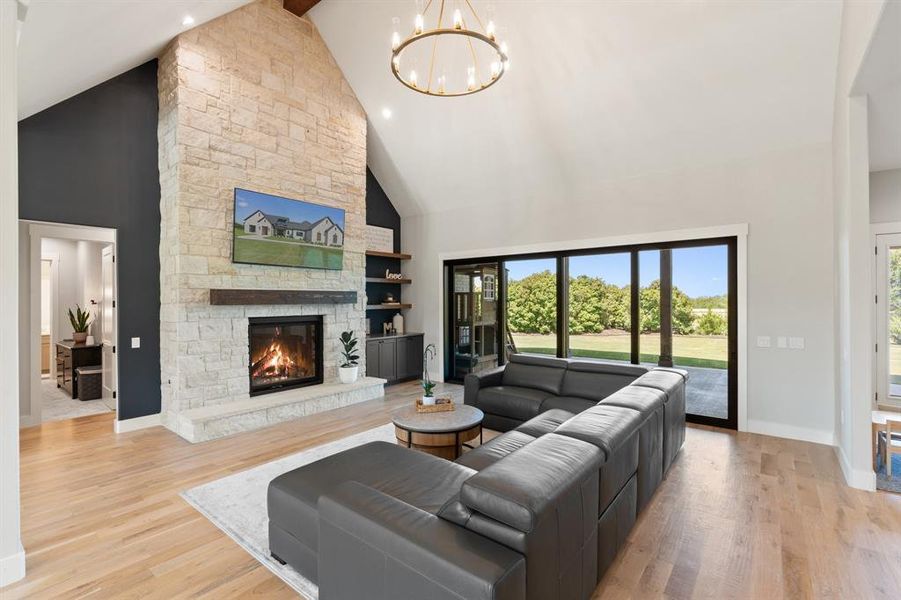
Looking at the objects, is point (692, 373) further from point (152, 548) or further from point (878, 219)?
point (152, 548)

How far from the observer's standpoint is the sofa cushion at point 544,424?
127 inches

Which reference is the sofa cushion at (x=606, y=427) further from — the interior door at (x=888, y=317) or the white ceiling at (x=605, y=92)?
the interior door at (x=888, y=317)

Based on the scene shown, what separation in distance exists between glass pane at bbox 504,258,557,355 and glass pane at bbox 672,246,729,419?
1751mm

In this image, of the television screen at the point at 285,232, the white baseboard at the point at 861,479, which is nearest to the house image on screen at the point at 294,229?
the television screen at the point at 285,232

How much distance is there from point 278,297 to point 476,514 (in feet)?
15.3

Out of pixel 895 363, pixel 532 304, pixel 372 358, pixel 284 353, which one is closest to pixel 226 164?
pixel 284 353

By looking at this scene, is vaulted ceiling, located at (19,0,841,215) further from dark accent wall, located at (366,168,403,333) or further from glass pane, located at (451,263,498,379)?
glass pane, located at (451,263,498,379)

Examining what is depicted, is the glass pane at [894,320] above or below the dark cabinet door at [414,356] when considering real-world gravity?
above

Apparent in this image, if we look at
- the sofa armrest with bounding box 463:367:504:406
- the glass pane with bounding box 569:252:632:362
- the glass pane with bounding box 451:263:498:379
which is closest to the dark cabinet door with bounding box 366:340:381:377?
the glass pane with bounding box 451:263:498:379

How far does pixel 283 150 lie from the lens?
5.72 meters

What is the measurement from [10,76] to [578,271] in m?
5.88

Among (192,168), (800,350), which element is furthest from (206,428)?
(800,350)

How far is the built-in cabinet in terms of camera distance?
279 inches

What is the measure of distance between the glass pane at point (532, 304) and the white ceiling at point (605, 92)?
1086mm
